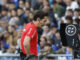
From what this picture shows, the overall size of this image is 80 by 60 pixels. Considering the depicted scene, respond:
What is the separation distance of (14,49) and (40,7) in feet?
8.29

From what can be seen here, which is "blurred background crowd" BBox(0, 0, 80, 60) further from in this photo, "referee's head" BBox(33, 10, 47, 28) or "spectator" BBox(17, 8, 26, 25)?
"referee's head" BBox(33, 10, 47, 28)

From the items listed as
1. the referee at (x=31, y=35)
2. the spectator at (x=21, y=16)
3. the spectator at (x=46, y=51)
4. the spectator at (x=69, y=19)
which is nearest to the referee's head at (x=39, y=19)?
the referee at (x=31, y=35)

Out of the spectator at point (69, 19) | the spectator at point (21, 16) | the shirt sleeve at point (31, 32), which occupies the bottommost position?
the shirt sleeve at point (31, 32)

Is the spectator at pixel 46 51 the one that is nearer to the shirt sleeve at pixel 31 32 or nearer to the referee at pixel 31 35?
the referee at pixel 31 35

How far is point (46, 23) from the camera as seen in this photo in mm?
10570

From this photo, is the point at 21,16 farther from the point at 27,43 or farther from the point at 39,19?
the point at 27,43

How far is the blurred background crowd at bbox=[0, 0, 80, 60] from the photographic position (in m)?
9.52

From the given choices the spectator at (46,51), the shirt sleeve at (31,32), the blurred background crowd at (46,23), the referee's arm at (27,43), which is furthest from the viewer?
the blurred background crowd at (46,23)

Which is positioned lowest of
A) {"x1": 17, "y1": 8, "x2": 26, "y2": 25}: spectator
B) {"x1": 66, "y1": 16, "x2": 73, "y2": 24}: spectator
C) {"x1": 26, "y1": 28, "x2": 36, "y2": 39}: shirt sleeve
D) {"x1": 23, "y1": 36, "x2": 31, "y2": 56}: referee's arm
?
{"x1": 23, "y1": 36, "x2": 31, "y2": 56}: referee's arm

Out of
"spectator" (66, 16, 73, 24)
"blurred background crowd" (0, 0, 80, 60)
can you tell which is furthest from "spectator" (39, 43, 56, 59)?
"spectator" (66, 16, 73, 24)

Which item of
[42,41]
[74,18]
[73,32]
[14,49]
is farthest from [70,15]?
[73,32]

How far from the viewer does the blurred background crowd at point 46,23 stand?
9.52 m

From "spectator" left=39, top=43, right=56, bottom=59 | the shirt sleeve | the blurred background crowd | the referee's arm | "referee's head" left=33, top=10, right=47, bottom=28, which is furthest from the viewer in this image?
the blurred background crowd

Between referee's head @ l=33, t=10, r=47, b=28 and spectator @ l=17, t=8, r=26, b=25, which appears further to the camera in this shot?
spectator @ l=17, t=8, r=26, b=25
